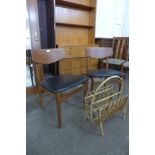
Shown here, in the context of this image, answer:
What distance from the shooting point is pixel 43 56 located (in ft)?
5.57

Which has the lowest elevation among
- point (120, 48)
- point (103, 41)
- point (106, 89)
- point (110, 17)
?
point (106, 89)

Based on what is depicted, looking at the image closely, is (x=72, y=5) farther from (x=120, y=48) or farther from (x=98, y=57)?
A: (x=98, y=57)

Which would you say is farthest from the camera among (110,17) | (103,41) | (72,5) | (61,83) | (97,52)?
(110,17)

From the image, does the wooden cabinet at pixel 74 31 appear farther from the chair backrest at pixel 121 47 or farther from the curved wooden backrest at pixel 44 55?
the curved wooden backrest at pixel 44 55

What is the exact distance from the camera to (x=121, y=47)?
3.01 meters

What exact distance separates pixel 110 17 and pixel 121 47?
→ 95 centimetres

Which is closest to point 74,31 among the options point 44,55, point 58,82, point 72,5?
point 72,5

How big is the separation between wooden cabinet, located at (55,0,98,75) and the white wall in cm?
26

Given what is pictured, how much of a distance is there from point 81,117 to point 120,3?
120 inches

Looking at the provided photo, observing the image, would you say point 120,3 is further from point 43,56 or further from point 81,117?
point 81,117

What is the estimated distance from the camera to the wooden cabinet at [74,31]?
111 inches

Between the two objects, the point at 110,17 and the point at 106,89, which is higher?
the point at 110,17
